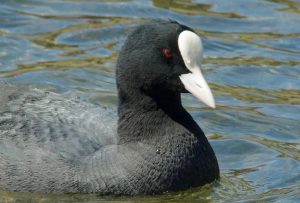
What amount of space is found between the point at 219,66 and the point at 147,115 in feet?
11.6

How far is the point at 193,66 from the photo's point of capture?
7.96 m

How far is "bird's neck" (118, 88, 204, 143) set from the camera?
8.11m

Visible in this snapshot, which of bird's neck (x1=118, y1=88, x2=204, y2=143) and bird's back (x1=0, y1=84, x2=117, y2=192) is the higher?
bird's neck (x1=118, y1=88, x2=204, y2=143)

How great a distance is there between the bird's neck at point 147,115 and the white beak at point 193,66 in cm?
25

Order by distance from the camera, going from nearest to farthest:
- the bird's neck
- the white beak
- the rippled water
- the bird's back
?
the white beak < the bird's back < the bird's neck < the rippled water

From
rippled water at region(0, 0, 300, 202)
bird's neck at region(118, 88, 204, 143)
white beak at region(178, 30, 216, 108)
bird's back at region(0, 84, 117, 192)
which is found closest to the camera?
white beak at region(178, 30, 216, 108)

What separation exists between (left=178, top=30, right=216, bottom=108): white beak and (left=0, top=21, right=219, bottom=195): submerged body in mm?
52

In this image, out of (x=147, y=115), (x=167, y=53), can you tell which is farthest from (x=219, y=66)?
(x=167, y=53)

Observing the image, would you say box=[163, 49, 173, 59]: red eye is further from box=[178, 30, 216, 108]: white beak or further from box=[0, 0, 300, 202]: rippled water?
box=[0, 0, 300, 202]: rippled water

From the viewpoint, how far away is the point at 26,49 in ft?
38.5

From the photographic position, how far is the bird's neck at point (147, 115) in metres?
8.11

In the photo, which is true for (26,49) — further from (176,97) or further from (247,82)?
(176,97)

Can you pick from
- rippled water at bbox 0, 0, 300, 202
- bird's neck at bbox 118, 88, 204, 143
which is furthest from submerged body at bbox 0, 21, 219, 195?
rippled water at bbox 0, 0, 300, 202

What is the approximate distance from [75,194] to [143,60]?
3.71 ft
